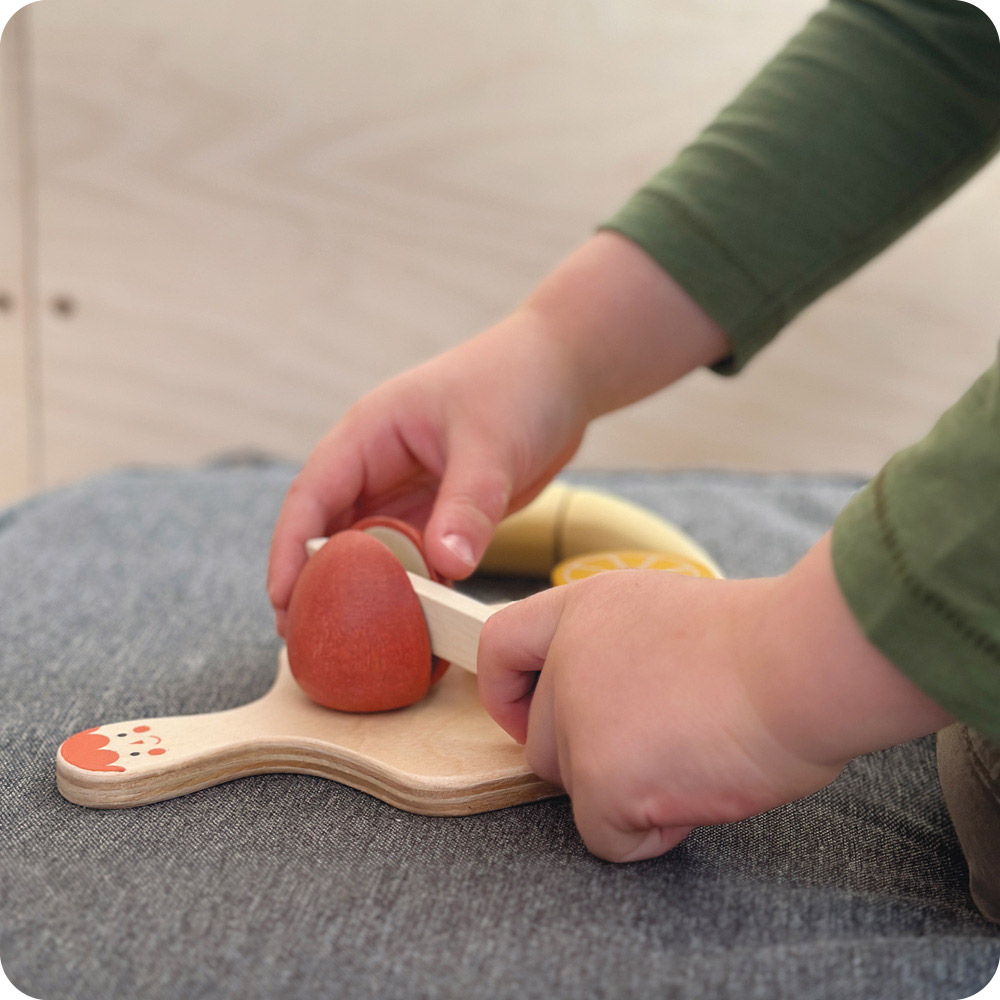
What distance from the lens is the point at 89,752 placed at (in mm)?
385

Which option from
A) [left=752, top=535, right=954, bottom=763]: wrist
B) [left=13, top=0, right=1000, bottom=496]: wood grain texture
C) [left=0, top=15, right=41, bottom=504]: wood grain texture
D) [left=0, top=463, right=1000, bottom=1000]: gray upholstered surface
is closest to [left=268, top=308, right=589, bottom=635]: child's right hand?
[left=0, top=463, right=1000, bottom=1000]: gray upholstered surface

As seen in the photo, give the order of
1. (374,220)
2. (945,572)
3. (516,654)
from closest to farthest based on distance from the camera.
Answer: (945,572)
(516,654)
(374,220)

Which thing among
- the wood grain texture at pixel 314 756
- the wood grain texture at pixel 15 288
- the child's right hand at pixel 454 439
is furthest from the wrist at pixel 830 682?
the wood grain texture at pixel 15 288

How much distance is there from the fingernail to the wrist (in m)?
0.21

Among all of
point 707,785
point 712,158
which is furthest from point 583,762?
point 712,158

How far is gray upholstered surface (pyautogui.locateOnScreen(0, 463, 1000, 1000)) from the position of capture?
0.89ft

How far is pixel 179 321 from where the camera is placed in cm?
127

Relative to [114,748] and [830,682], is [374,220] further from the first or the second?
[830,682]

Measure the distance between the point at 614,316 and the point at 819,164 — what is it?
15 cm

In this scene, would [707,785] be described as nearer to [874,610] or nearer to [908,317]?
[874,610]

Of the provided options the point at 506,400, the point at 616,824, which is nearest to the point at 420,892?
the point at 616,824

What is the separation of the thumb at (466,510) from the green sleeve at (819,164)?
6.7 inches

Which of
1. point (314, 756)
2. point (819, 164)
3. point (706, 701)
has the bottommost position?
point (314, 756)

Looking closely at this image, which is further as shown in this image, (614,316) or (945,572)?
(614,316)
